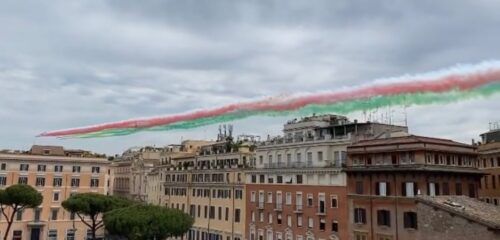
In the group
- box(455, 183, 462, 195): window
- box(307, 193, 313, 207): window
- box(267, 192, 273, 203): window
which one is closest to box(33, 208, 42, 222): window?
box(267, 192, 273, 203): window

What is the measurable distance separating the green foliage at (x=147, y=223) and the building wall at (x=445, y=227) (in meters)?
28.1

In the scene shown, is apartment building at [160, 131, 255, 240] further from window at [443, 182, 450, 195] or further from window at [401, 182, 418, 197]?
window at [443, 182, 450, 195]

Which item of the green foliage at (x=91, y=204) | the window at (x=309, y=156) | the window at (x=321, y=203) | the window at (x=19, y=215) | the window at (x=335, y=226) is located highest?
the window at (x=309, y=156)

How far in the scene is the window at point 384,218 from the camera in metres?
49.4

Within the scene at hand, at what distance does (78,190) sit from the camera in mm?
94750

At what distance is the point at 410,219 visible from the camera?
46.9 m

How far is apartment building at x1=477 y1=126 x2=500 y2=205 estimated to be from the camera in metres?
57.4

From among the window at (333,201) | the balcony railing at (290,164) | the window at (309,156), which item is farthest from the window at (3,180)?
the window at (333,201)

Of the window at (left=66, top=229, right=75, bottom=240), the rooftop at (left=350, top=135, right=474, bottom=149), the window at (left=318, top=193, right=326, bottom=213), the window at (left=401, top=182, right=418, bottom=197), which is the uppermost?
the rooftop at (left=350, top=135, right=474, bottom=149)

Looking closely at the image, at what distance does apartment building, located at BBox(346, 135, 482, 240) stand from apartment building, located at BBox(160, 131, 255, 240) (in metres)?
22.6

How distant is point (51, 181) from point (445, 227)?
7502 centimetres

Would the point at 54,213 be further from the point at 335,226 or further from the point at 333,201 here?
the point at 335,226

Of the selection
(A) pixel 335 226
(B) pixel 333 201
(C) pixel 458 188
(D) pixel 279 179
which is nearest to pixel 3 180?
(D) pixel 279 179

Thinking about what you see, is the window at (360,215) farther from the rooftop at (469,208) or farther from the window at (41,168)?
the window at (41,168)
